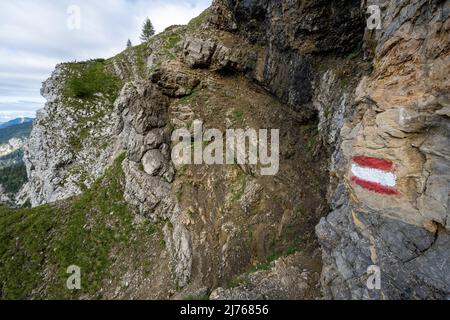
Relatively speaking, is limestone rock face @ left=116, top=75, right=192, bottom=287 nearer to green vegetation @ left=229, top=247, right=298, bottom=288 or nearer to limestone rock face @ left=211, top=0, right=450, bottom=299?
green vegetation @ left=229, top=247, right=298, bottom=288

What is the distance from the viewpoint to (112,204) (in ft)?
61.5

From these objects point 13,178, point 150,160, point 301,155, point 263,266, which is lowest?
point 13,178

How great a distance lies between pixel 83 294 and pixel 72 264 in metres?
2.33

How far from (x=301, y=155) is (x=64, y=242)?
17783mm

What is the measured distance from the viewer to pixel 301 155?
17.0 m

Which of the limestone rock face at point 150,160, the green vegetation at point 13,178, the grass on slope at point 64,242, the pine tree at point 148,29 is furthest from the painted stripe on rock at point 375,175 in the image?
the green vegetation at point 13,178

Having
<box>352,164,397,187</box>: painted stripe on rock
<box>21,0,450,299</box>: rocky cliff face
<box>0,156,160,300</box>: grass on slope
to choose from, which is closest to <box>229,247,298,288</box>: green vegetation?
<box>21,0,450,299</box>: rocky cliff face

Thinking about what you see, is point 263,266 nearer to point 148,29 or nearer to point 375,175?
point 375,175

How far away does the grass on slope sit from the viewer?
15.2 m

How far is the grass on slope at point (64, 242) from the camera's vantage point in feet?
50.0

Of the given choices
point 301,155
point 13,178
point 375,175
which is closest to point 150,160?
point 301,155

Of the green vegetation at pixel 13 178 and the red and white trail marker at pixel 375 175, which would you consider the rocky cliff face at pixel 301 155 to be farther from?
the green vegetation at pixel 13 178
